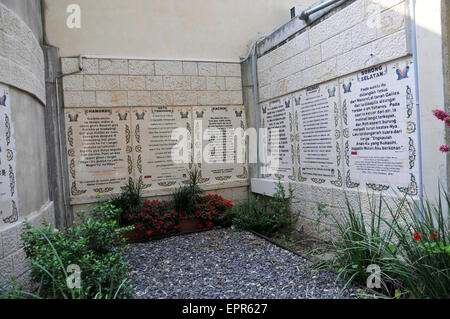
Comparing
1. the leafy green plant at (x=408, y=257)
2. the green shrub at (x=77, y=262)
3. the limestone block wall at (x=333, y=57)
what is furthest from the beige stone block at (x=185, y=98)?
the leafy green plant at (x=408, y=257)

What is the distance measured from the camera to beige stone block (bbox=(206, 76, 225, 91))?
600cm

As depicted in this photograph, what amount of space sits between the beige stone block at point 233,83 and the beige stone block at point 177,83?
2.34 ft

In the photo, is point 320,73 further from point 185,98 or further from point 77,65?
point 77,65

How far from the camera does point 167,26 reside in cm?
580

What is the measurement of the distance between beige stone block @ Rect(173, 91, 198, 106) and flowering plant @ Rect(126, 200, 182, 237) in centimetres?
174

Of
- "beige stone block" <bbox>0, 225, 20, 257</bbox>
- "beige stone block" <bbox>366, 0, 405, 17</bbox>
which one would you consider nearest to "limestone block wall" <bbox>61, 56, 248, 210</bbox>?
"beige stone block" <bbox>0, 225, 20, 257</bbox>

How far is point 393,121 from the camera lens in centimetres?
348

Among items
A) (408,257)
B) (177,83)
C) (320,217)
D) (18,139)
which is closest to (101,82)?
(177,83)

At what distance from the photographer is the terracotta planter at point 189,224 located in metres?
5.39

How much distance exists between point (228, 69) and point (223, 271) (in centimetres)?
380

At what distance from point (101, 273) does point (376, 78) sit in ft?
11.0

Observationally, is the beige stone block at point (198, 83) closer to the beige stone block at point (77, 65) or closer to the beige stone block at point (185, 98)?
the beige stone block at point (185, 98)

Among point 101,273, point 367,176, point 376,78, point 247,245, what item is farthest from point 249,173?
point 101,273
